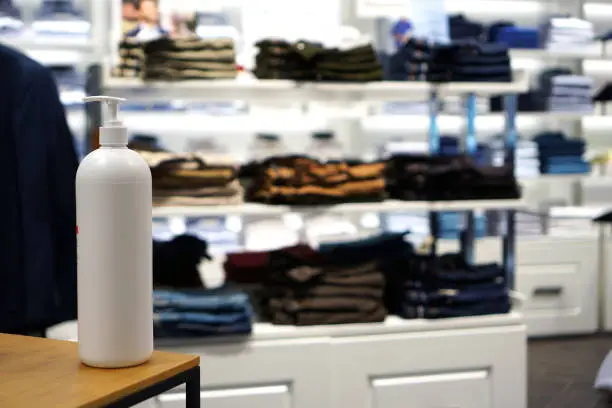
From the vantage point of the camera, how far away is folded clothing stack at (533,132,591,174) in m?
5.07

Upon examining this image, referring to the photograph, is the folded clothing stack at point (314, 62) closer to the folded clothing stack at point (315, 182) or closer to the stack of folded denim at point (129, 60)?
the folded clothing stack at point (315, 182)

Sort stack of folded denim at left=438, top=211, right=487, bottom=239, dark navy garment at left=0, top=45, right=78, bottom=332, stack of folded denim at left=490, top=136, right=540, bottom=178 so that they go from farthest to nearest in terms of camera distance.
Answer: stack of folded denim at left=490, top=136, right=540, bottom=178, stack of folded denim at left=438, top=211, right=487, bottom=239, dark navy garment at left=0, top=45, right=78, bottom=332

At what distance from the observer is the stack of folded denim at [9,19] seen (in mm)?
4246

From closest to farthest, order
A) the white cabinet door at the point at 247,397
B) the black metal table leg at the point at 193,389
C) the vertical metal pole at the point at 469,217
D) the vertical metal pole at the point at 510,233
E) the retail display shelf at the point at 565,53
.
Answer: the black metal table leg at the point at 193,389 < the white cabinet door at the point at 247,397 < the vertical metal pole at the point at 510,233 < the vertical metal pole at the point at 469,217 < the retail display shelf at the point at 565,53

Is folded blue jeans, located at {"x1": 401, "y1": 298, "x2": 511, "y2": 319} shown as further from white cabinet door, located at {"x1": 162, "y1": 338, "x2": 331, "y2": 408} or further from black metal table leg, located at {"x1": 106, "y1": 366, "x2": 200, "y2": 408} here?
black metal table leg, located at {"x1": 106, "y1": 366, "x2": 200, "y2": 408}

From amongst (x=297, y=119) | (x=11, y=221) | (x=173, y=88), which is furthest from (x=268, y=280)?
(x=297, y=119)

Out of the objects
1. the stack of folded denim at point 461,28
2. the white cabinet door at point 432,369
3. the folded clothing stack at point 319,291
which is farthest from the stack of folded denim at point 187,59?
the stack of folded denim at point 461,28

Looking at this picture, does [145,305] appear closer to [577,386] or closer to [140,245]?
[140,245]

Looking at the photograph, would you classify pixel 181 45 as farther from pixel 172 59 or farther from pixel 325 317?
pixel 325 317

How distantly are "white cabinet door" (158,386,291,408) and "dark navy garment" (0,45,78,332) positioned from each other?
0.52 m

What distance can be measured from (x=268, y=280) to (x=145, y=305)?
69.7 inches

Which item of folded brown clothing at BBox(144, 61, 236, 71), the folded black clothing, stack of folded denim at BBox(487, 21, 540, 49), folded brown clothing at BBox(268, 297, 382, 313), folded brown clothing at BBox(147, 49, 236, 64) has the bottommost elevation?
folded brown clothing at BBox(268, 297, 382, 313)

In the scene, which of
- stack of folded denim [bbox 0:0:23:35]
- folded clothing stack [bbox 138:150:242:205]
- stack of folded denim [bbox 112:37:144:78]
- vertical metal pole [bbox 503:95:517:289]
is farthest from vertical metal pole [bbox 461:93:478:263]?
stack of folded denim [bbox 0:0:23:35]

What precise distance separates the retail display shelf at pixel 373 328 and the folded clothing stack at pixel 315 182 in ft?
1.40
